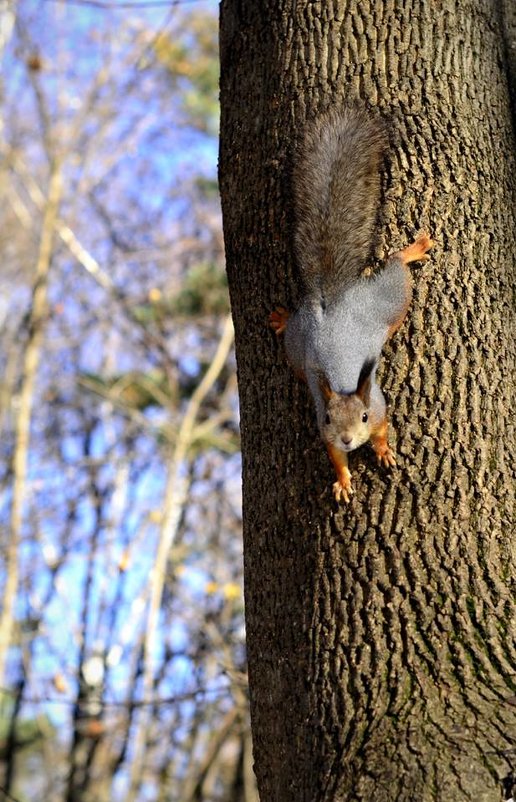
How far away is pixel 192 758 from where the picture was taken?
34.9 ft

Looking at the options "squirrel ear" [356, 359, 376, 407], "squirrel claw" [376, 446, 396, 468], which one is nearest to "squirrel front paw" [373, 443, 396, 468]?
"squirrel claw" [376, 446, 396, 468]

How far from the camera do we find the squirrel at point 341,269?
221cm

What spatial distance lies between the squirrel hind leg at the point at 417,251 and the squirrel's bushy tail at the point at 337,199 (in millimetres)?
108

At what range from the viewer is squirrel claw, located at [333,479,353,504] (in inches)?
81.0

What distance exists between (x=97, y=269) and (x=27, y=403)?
1.40 m

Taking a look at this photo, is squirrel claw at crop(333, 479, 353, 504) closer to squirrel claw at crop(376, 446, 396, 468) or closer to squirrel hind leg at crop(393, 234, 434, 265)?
squirrel claw at crop(376, 446, 396, 468)

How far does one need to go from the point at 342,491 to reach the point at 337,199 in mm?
721

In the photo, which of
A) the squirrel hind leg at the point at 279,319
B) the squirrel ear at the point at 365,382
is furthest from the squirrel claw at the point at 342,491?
the squirrel hind leg at the point at 279,319

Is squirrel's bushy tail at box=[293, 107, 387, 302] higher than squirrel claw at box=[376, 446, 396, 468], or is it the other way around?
squirrel's bushy tail at box=[293, 107, 387, 302]

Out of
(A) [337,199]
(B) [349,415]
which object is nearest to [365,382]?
(B) [349,415]

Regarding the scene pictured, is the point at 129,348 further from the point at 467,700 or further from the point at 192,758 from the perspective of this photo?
the point at 467,700

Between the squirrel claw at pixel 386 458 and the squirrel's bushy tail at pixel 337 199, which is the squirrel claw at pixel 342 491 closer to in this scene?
the squirrel claw at pixel 386 458

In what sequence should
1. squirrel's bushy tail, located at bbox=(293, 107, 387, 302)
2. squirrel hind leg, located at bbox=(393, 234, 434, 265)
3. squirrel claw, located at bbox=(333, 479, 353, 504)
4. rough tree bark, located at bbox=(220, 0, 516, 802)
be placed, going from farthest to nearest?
squirrel's bushy tail, located at bbox=(293, 107, 387, 302) < squirrel hind leg, located at bbox=(393, 234, 434, 265) < squirrel claw, located at bbox=(333, 479, 353, 504) < rough tree bark, located at bbox=(220, 0, 516, 802)

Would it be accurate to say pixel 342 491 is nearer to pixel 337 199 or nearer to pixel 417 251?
pixel 417 251
